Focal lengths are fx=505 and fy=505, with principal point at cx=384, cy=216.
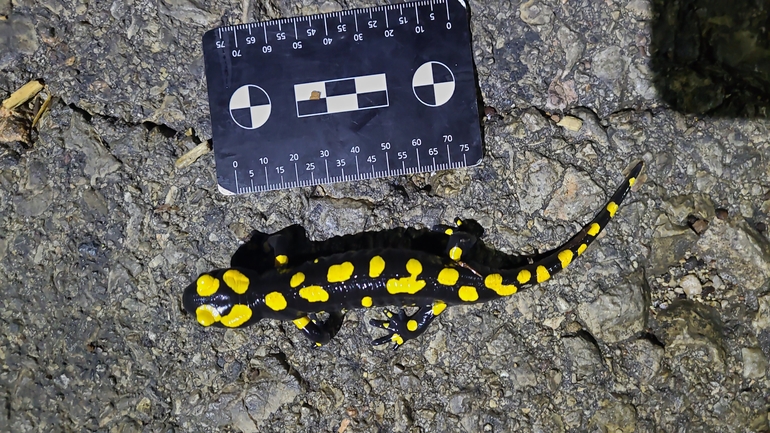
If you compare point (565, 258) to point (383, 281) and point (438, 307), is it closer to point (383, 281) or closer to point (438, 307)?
point (438, 307)

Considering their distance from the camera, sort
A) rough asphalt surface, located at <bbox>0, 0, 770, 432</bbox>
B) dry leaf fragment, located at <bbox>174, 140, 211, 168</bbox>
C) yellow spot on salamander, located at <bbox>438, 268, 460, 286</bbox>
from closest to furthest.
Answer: yellow spot on salamander, located at <bbox>438, 268, 460, 286</bbox>
rough asphalt surface, located at <bbox>0, 0, 770, 432</bbox>
dry leaf fragment, located at <bbox>174, 140, 211, 168</bbox>

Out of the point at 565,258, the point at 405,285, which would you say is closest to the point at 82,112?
the point at 405,285

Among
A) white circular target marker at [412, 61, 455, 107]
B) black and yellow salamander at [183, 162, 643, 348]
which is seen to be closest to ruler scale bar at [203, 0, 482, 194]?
white circular target marker at [412, 61, 455, 107]

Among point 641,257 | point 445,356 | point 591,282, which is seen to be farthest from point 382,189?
point 641,257

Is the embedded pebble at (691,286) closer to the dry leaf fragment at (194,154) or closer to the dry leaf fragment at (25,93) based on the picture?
the dry leaf fragment at (194,154)

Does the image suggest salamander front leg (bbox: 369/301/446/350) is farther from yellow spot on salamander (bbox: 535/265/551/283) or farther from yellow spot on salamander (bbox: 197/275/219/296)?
yellow spot on salamander (bbox: 197/275/219/296)

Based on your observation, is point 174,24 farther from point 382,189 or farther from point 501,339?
point 501,339
